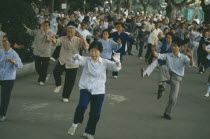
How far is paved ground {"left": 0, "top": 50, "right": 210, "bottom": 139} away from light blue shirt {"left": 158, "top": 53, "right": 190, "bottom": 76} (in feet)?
3.47

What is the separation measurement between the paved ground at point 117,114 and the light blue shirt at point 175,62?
1.06 metres

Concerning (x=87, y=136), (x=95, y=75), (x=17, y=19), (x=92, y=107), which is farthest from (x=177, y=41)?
(x=17, y=19)

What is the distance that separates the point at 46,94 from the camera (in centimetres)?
1094

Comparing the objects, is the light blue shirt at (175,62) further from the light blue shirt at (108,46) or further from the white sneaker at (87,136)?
the light blue shirt at (108,46)

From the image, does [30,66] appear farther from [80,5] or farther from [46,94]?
[80,5]

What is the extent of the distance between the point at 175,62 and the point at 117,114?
1.65 m

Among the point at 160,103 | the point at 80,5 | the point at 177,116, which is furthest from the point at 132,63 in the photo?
the point at 80,5

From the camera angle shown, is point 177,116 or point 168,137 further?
point 177,116

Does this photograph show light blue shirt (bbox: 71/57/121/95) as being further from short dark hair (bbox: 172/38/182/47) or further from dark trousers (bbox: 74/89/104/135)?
short dark hair (bbox: 172/38/182/47)

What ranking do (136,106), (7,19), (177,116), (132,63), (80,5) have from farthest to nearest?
(80,5) → (132,63) → (7,19) → (136,106) → (177,116)

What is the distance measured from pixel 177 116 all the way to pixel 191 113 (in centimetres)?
54

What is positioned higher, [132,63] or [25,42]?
[25,42]

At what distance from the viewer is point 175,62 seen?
28.7 feet

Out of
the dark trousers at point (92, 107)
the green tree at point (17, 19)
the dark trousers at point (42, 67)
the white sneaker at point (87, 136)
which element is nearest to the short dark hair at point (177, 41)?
the dark trousers at point (92, 107)
